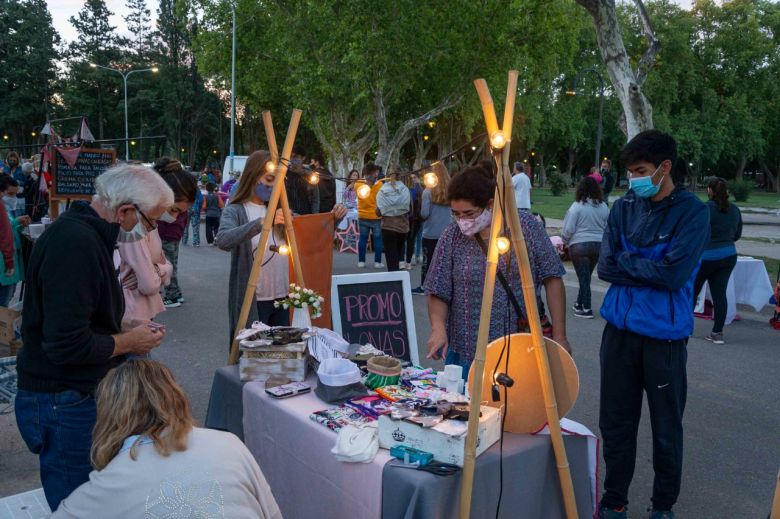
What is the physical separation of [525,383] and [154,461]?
5.32 ft

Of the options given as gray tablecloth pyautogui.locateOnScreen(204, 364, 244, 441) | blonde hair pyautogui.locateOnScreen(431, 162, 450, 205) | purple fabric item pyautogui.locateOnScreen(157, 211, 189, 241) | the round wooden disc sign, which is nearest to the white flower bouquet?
gray tablecloth pyautogui.locateOnScreen(204, 364, 244, 441)

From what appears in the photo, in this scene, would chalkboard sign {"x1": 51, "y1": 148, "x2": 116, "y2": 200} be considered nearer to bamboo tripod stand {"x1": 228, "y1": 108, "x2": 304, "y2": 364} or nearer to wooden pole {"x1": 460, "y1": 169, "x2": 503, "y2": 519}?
bamboo tripod stand {"x1": 228, "y1": 108, "x2": 304, "y2": 364}

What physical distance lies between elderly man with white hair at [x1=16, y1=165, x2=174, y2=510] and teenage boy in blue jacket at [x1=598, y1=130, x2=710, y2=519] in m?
2.29

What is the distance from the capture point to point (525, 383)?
2.83 metres

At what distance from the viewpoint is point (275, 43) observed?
31.3 metres

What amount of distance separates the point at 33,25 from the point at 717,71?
62423mm

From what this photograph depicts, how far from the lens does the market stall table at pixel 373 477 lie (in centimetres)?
241

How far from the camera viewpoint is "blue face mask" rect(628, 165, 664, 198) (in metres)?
3.15

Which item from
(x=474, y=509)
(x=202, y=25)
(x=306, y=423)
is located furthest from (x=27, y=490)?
(x=202, y=25)

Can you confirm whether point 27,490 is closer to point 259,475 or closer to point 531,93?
point 259,475

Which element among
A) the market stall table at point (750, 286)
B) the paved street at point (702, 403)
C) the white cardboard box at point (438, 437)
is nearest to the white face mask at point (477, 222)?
the white cardboard box at point (438, 437)

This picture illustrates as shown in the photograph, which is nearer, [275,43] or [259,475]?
[259,475]

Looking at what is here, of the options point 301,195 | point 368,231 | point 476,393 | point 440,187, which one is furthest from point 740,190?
point 476,393

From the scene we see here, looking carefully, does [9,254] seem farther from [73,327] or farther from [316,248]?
[73,327]
